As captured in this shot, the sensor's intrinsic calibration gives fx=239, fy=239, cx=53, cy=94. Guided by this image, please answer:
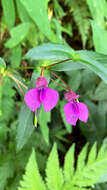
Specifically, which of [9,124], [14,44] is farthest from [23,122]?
[9,124]

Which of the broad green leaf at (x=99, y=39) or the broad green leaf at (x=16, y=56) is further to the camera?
the broad green leaf at (x=16, y=56)

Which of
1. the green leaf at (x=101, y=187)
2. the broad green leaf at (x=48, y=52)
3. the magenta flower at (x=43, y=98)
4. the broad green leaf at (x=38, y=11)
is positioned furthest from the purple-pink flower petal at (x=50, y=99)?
the green leaf at (x=101, y=187)

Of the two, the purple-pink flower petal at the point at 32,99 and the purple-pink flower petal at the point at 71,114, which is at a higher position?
the purple-pink flower petal at the point at 32,99

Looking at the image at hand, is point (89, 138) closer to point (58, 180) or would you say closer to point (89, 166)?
point (89, 166)

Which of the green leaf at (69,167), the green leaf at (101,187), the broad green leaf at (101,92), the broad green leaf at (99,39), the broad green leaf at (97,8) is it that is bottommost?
the green leaf at (101,187)

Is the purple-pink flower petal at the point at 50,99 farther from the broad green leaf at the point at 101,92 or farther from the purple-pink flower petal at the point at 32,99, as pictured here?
the broad green leaf at the point at 101,92

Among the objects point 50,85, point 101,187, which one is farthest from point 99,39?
point 101,187

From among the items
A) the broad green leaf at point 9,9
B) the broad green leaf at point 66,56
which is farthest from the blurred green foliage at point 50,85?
the broad green leaf at point 66,56

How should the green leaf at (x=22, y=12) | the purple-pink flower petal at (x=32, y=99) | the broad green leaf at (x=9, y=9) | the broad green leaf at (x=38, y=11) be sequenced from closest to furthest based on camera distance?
the purple-pink flower petal at (x=32, y=99), the broad green leaf at (x=38, y=11), the broad green leaf at (x=9, y=9), the green leaf at (x=22, y=12)

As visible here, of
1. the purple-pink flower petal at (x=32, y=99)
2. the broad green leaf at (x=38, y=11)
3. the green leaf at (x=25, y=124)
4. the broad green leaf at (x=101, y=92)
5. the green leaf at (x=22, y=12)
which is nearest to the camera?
the purple-pink flower petal at (x=32, y=99)
